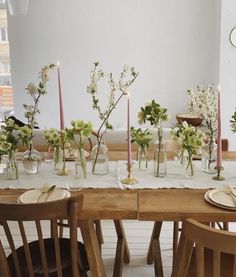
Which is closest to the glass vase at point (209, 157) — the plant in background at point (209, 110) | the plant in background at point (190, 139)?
the plant in background at point (209, 110)

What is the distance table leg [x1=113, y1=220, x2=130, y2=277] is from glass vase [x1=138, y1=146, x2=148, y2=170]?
417 millimetres

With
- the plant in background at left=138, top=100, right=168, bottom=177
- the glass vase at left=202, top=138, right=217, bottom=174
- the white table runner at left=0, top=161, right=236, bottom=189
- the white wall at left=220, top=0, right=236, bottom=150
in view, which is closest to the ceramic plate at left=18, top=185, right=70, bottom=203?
the white table runner at left=0, top=161, right=236, bottom=189

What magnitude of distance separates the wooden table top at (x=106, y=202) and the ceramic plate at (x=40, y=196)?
0.18ft

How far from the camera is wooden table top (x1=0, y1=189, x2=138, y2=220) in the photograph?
1572 millimetres

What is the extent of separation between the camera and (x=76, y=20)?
17.4ft

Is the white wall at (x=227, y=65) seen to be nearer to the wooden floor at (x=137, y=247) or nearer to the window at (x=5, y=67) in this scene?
the wooden floor at (x=137, y=247)

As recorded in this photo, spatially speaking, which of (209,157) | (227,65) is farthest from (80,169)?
(227,65)

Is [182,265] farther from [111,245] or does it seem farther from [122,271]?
[111,245]

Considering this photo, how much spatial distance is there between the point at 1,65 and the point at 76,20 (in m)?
1.46

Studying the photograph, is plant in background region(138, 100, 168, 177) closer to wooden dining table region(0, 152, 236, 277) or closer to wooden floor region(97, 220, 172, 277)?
wooden dining table region(0, 152, 236, 277)

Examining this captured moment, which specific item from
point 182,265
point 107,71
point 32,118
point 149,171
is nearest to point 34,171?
point 32,118

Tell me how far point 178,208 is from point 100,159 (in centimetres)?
65

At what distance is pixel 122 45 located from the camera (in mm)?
5371

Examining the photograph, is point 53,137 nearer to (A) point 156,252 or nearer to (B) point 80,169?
(B) point 80,169
